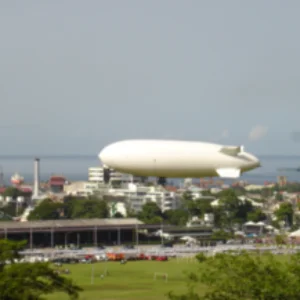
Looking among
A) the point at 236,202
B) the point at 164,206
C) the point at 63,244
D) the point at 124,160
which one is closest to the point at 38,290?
the point at 124,160

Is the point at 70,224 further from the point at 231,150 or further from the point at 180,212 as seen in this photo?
the point at 231,150

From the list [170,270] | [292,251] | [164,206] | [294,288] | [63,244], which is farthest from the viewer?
[164,206]

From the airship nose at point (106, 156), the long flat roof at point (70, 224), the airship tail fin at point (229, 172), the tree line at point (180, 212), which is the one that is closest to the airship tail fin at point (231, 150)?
the airship tail fin at point (229, 172)

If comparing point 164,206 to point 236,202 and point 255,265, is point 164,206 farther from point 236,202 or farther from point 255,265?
point 255,265

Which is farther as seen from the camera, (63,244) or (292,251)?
(63,244)

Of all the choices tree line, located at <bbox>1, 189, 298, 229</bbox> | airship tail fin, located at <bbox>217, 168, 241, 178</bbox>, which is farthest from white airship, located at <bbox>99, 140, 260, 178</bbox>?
tree line, located at <bbox>1, 189, 298, 229</bbox>

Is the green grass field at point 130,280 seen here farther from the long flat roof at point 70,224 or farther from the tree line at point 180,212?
the tree line at point 180,212
